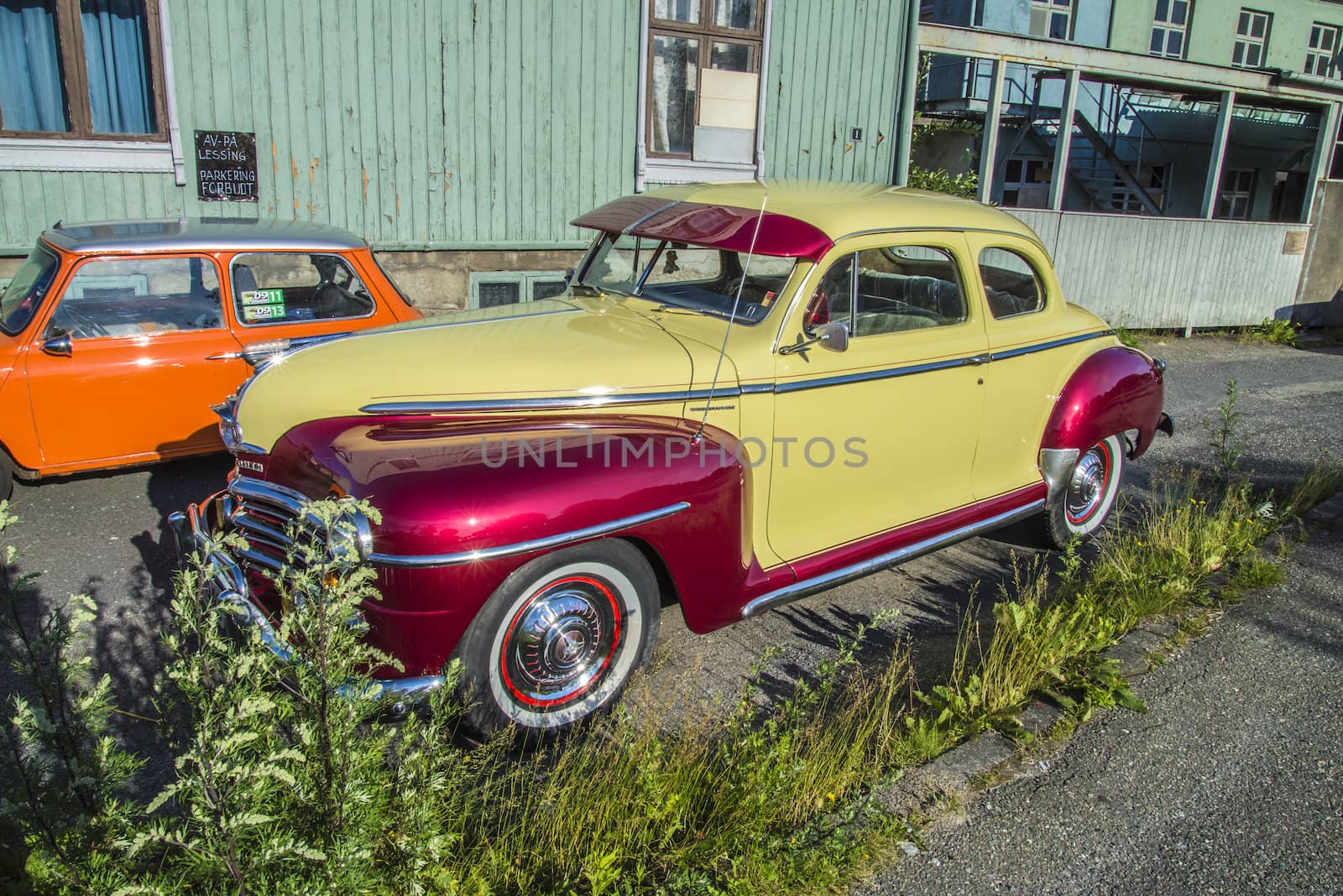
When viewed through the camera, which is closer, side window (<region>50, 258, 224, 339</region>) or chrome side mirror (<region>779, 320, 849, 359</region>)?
chrome side mirror (<region>779, 320, 849, 359</region>)

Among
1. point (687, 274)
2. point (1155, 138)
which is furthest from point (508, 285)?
point (1155, 138)

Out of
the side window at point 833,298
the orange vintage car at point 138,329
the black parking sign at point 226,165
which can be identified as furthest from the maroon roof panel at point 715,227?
the black parking sign at point 226,165

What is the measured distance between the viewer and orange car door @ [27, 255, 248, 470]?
508 cm

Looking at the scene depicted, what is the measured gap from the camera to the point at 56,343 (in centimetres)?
504

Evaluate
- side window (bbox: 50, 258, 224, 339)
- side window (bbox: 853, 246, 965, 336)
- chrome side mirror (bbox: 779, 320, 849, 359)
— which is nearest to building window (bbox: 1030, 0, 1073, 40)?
side window (bbox: 853, 246, 965, 336)

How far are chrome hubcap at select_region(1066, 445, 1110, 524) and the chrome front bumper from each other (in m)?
3.80

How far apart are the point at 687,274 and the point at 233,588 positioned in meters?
2.40

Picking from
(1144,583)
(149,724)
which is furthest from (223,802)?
(1144,583)

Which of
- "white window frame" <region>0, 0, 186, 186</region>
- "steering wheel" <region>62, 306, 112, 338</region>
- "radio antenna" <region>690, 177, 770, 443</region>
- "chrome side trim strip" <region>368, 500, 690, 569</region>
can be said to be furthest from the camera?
"white window frame" <region>0, 0, 186, 186</region>

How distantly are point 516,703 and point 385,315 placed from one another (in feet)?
11.7

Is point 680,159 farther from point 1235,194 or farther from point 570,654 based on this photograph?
point 1235,194

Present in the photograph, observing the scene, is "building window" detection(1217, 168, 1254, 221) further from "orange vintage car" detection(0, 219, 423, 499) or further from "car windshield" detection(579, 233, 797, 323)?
"orange vintage car" detection(0, 219, 423, 499)

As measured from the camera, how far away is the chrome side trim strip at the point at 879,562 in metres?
3.79
